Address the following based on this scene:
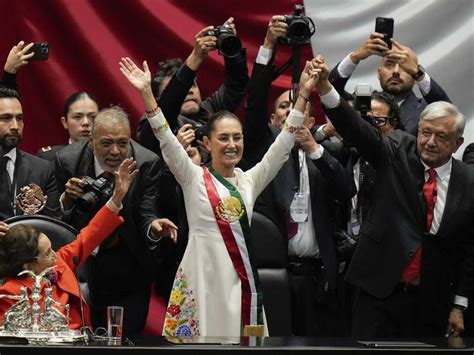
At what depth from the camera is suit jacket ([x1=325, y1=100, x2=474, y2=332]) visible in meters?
5.64

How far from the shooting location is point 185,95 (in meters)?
5.89

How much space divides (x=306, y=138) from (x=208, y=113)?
0.64 metres

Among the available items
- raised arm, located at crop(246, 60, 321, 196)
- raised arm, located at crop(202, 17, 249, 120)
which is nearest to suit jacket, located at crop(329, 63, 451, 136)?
raised arm, located at crop(202, 17, 249, 120)

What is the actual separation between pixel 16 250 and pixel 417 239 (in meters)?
1.86

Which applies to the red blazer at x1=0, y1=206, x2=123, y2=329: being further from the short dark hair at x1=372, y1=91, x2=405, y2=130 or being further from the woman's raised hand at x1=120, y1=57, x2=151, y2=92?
the short dark hair at x1=372, y1=91, x2=405, y2=130

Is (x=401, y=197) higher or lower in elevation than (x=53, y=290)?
higher

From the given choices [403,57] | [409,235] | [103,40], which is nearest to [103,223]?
[409,235]

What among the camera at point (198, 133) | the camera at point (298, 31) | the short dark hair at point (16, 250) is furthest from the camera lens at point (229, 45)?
the short dark hair at point (16, 250)

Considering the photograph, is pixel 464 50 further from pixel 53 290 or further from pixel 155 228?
pixel 53 290

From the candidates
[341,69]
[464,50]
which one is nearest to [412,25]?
[464,50]

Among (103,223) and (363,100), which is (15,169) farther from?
(363,100)

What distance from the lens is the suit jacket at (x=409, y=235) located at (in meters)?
5.64

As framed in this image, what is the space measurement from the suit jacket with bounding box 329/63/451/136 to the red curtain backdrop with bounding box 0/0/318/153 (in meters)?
0.80

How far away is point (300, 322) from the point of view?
19.9 feet
